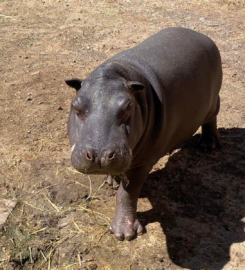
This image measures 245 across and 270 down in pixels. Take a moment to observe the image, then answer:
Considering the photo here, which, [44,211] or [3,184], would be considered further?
[3,184]

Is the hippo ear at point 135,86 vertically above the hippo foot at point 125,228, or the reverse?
the hippo ear at point 135,86

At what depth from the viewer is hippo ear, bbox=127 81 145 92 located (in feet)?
9.98

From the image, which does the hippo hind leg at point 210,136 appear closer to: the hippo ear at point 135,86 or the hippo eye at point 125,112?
the hippo ear at point 135,86

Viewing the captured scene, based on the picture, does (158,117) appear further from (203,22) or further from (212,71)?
(203,22)

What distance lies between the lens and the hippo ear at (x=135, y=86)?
3.04 metres

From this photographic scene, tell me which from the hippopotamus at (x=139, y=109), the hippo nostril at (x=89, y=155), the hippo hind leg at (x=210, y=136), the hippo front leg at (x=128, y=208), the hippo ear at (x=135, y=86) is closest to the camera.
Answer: the hippo nostril at (x=89, y=155)

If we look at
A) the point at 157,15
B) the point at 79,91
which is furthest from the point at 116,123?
the point at 157,15

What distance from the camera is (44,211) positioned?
151 inches

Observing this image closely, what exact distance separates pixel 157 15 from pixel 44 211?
18.7 ft

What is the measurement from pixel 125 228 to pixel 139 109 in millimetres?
1101

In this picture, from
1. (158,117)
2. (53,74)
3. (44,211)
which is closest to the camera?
(158,117)

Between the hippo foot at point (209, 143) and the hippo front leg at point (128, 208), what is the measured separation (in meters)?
1.48

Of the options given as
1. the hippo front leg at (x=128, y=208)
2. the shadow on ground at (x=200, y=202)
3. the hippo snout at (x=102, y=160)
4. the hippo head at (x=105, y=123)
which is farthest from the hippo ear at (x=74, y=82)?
the shadow on ground at (x=200, y=202)

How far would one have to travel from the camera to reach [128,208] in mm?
3580
